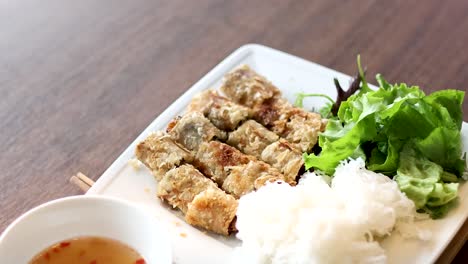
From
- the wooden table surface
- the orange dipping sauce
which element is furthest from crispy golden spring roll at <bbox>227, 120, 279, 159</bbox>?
the orange dipping sauce

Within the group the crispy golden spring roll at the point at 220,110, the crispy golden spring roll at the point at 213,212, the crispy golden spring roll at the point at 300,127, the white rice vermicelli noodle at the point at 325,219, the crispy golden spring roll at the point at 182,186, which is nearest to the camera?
the white rice vermicelli noodle at the point at 325,219

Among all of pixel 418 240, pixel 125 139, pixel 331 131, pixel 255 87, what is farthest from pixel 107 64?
pixel 418 240

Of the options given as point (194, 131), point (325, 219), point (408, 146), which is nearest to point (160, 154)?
point (194, 131)

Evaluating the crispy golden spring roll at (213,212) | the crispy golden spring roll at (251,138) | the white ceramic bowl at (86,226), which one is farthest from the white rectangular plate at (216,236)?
→ the crispy golden spring roll at (251,138)

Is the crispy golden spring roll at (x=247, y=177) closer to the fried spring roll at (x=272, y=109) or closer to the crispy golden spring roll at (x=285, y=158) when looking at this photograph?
the crispy golden spring roll at (x=285, y=158)

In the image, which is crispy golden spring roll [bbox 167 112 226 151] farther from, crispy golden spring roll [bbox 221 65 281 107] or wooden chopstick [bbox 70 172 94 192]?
wooden chopstick [bbox 70 172 94 192]

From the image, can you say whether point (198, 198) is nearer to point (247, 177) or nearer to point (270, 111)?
point (247, 177)

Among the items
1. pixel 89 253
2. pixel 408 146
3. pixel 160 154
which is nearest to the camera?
pixel 89 253
